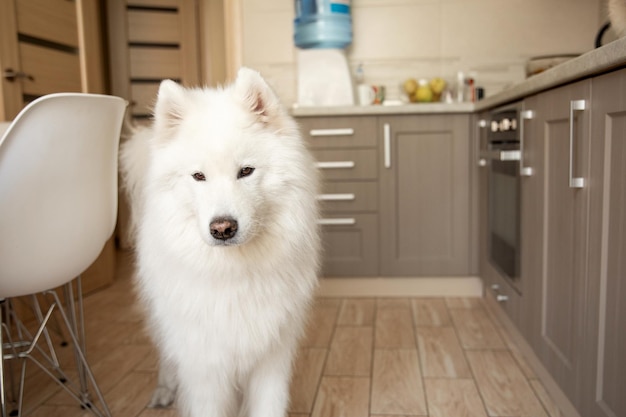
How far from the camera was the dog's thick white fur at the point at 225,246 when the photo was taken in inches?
54.9

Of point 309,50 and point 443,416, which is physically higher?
point 309,50

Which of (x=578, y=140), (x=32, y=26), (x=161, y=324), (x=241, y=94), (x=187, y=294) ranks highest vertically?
(x=32, y=26)

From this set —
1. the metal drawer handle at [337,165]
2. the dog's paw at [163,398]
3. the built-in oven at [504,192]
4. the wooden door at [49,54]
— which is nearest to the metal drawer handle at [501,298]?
the built-in oven at [504,192]

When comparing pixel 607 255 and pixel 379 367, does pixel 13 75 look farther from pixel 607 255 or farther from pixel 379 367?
pixel 607 255

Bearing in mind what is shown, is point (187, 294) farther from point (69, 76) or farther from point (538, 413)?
point (69, 76)

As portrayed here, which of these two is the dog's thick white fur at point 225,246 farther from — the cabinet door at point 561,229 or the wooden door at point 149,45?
the wooden door at point 149,45

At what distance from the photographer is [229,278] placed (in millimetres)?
1467

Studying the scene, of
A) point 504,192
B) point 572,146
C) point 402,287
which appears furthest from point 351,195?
point 572,146

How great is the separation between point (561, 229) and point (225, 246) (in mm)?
1131

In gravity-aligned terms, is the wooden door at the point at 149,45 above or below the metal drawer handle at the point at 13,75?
above

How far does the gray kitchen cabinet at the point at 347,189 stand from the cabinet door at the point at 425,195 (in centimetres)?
7

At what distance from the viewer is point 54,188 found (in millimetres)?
1558

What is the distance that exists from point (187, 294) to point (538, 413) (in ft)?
4.22

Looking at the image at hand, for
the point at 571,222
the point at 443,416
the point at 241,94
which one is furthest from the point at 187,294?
the point at 571,222
